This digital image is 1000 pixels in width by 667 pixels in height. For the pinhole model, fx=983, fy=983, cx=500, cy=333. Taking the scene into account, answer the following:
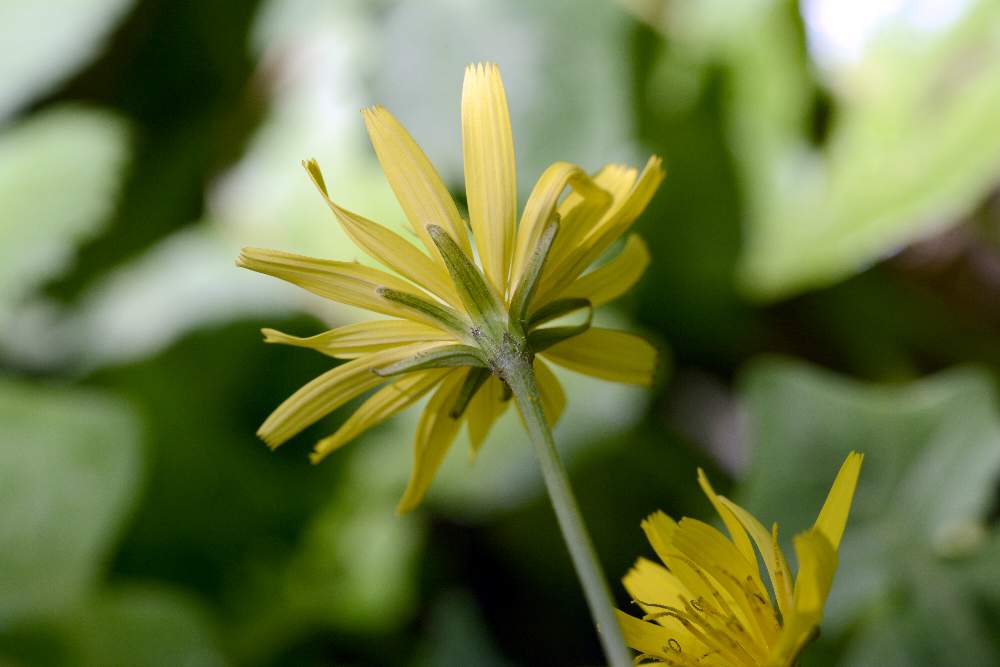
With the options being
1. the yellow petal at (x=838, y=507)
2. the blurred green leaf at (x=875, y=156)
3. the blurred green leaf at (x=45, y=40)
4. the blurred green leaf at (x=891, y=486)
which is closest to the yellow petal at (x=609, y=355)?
the yellow petal at (x=838, y=507)

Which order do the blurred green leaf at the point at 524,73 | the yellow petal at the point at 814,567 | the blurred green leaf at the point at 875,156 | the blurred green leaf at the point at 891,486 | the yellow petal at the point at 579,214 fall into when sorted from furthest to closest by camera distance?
the blurred green leaf at the point at 524,73 → the blurred green leaf at the point at 875,156 → the blurred green leaf at the point at 891,486 → the yellow petal at the point at 579,214 → the yellow petal at the point at 814,567

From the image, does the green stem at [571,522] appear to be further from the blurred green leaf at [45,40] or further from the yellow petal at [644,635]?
the blurred green leaf at [45,40]

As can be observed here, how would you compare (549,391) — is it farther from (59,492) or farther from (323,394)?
(59,492)

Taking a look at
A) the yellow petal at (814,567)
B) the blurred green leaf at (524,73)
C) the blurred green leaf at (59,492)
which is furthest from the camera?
the blurred green leaf at (524,73)

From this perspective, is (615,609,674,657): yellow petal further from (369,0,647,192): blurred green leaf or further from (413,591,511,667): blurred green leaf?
(369,0,647,192): blurred green leaf

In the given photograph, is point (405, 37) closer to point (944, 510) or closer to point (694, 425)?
point (694, 425)
